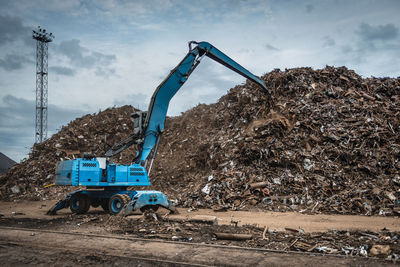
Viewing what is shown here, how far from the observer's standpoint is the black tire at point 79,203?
38.3ft

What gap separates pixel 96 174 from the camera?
10953 millimetres

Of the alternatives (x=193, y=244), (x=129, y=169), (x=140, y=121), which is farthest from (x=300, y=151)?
(x=193, y=244)

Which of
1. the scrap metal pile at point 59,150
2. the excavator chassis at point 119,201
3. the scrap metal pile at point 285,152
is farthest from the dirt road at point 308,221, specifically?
the scrap metal pile at point 59,150

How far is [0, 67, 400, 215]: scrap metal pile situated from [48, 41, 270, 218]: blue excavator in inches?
122

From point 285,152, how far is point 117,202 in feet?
24.3

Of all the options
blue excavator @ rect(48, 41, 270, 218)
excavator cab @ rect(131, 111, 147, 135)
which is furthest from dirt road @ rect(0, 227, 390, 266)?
excavator cab @ rect(131, 111, 147, 135)

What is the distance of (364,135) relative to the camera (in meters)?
14.1

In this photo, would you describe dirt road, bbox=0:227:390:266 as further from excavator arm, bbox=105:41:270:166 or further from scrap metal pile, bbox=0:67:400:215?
scrap metal pile, bbox=0:67:400:215

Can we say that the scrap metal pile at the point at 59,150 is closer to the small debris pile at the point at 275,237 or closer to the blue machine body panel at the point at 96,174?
the blue machine body panel at the point at 96,174

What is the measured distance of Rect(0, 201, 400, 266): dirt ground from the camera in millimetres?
5078

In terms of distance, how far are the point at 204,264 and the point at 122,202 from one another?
20.2ft

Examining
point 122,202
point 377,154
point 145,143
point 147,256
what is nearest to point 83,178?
point 122,202

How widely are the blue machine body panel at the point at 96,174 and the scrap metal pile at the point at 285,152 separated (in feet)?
10.0

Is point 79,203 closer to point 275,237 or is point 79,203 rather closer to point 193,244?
point 193,244
